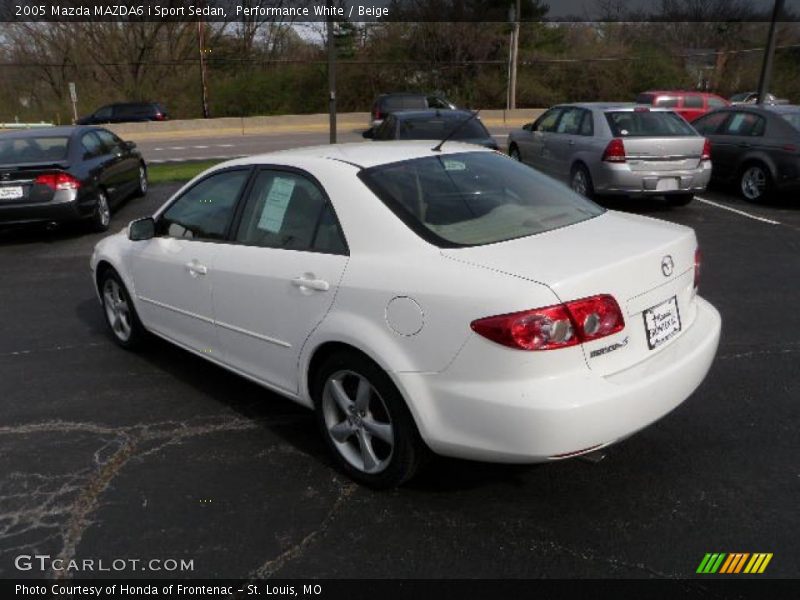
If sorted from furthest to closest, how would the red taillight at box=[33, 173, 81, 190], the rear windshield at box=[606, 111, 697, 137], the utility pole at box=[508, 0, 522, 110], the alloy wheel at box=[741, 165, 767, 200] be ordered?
the utility pole at box=[508, 0, 522, 110] < the alloy wheel at box=[741, 165, 767, 200] < the rear windshield at box=[606, 111, 697, 137] < the red taillight at box=[33, 173, 81, 190]

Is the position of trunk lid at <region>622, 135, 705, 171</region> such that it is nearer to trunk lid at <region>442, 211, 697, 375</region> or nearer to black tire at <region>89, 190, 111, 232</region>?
trunk lid at <region>442, 211, 697, 375</region>

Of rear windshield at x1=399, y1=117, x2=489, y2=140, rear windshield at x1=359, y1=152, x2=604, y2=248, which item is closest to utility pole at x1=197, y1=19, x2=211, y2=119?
rear windshield at x1=399, y1=117, x2=489, y2=140

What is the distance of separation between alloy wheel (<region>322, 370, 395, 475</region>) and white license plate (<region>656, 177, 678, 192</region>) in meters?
7.40

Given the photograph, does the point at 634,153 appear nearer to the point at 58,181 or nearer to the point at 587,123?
the point at 587,123

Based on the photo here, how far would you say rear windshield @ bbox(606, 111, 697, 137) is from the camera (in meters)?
9.44

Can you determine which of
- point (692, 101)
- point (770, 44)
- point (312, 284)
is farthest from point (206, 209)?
point (692, 101)

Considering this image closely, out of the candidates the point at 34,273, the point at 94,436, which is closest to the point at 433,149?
the point at 94,436

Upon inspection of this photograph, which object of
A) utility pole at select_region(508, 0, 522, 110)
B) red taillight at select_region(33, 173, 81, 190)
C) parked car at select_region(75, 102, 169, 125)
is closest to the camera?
red taillight at select_region(33, 173, 81, 190)

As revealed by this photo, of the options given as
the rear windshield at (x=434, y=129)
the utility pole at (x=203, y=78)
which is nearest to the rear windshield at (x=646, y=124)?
the rear windshield at (x=434, y=129)

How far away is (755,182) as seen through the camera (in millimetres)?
10398

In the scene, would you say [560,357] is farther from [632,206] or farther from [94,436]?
[632,206]

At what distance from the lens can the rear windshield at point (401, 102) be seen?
23.2 m

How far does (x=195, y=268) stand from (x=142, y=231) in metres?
0.63

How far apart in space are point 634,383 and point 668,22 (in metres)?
52.1
